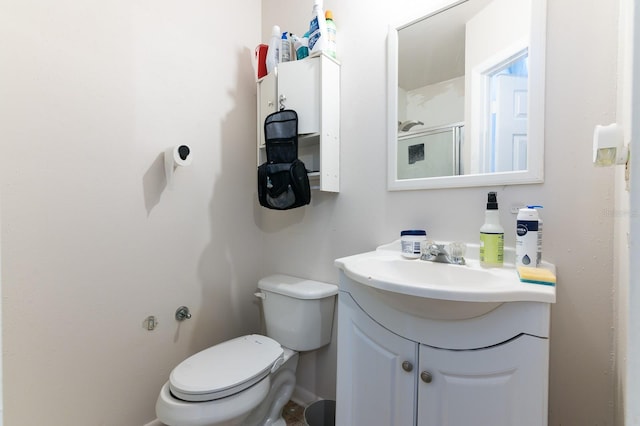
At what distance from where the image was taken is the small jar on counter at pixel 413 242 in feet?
3.43

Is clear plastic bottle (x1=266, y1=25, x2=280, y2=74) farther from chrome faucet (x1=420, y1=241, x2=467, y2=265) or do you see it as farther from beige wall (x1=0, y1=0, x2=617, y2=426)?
chrome faucet (x1=420, y1=241, x2=467, y2=265)

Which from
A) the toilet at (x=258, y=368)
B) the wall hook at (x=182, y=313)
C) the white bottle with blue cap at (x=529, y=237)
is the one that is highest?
the white bottle with blue cap at (x=529, y=237)

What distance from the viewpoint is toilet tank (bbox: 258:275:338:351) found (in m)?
1.31

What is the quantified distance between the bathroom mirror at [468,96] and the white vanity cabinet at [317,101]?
10.3 inches

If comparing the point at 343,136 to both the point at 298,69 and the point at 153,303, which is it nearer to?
the point at 298,69

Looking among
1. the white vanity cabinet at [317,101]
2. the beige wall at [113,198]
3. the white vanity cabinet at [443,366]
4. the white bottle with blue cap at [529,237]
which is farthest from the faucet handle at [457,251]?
the beige wall at [113,198]

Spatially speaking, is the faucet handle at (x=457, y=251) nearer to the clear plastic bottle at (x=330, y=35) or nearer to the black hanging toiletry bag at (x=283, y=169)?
the black hanging toiletry bag at (x=283, y=169)

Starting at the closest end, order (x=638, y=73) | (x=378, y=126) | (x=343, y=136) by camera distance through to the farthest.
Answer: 1. (x=638, y=73)
2. (x=378, y=126)
3. (x=343, y=136)

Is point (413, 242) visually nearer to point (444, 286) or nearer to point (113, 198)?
point (444, 286)

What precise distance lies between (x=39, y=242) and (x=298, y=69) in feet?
3.97

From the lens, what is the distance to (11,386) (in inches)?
37.5

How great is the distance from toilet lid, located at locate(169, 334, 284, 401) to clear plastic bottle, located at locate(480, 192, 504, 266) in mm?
876

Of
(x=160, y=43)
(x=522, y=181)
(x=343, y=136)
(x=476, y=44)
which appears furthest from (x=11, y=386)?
(x=476, y=44)

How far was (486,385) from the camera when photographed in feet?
2.26
